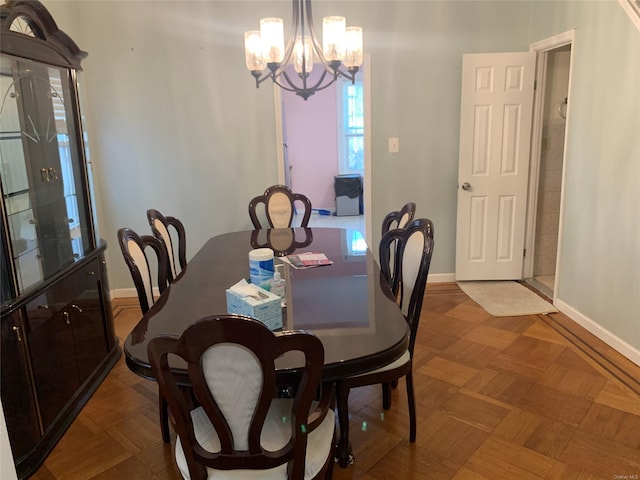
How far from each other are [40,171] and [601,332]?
3.40m

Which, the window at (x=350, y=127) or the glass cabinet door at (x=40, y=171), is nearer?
the glass cabinet door at (x=40, y=171)

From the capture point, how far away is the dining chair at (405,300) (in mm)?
1863

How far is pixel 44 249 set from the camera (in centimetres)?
245

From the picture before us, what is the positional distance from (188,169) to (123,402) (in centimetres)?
210

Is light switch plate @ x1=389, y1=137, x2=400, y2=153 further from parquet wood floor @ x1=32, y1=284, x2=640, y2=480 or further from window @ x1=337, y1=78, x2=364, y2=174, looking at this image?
window @ x1=337, y1=78, x2=364, y2=174

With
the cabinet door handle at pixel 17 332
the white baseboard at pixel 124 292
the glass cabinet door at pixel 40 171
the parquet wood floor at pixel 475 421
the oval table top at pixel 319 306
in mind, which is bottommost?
the parquet wood floor at pixel 475 421

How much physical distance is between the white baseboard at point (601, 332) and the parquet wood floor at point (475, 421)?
5cm

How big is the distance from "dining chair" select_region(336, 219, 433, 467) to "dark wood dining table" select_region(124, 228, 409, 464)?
13 centimetres

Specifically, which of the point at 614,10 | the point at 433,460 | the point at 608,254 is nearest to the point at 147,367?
the point at 433,460

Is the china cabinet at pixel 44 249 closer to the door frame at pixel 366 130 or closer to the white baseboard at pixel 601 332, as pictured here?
the door frame at pixel 366 130

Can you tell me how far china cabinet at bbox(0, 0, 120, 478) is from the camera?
80.1 inches

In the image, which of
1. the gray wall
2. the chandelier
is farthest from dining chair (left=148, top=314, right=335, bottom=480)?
the gray wall

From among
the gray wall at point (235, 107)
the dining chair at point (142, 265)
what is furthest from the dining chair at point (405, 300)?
the gray wall at point (235, 107)

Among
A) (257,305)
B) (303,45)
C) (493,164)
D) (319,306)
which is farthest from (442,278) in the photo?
(257,305)
